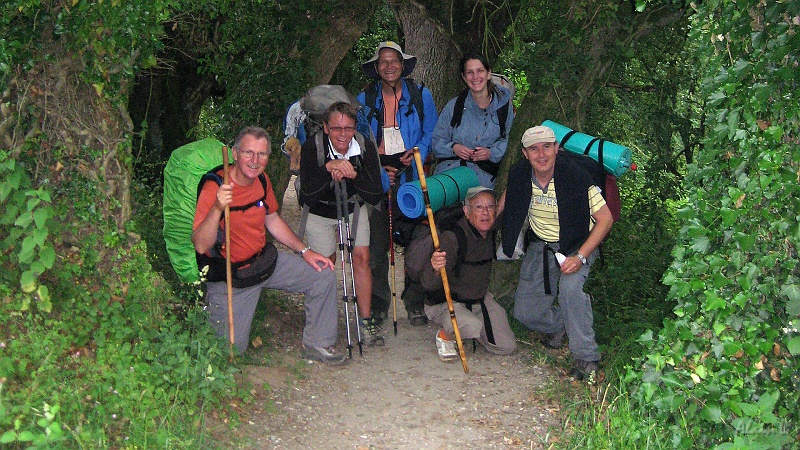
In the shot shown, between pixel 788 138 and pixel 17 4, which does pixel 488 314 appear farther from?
pixel 17 4

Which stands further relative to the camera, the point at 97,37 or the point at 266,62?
the point at 266,62

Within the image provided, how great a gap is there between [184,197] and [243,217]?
443 mm

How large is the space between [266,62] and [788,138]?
578 centimetres

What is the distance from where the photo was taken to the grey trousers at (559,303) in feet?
21.8

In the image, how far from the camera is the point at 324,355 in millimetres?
6914

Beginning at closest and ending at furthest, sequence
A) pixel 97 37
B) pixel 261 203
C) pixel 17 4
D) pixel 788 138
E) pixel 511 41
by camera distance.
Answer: pixel 788 138 < pixel 17 4 < pixel 97 37 < pixel 261 203 < pixel 511 41

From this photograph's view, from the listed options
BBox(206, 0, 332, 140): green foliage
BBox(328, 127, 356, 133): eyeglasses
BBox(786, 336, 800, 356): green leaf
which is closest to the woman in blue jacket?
A: BBox(328, 127, 356, 133): eyeglasses

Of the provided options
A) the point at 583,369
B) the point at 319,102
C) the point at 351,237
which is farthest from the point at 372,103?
the point at 583,369

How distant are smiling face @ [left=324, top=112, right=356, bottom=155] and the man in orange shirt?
26.3 inches

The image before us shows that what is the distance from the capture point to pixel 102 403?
16.4ft

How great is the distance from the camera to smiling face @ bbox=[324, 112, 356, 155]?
22.7ft

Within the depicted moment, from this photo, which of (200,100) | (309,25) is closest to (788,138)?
(309,25)

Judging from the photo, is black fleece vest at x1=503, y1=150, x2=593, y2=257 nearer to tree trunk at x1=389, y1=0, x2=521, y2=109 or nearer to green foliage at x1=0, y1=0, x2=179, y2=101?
green foliage at x1=0, y1=0, x2=179, y2=101

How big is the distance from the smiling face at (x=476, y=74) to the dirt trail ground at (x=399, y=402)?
2.15 metres
